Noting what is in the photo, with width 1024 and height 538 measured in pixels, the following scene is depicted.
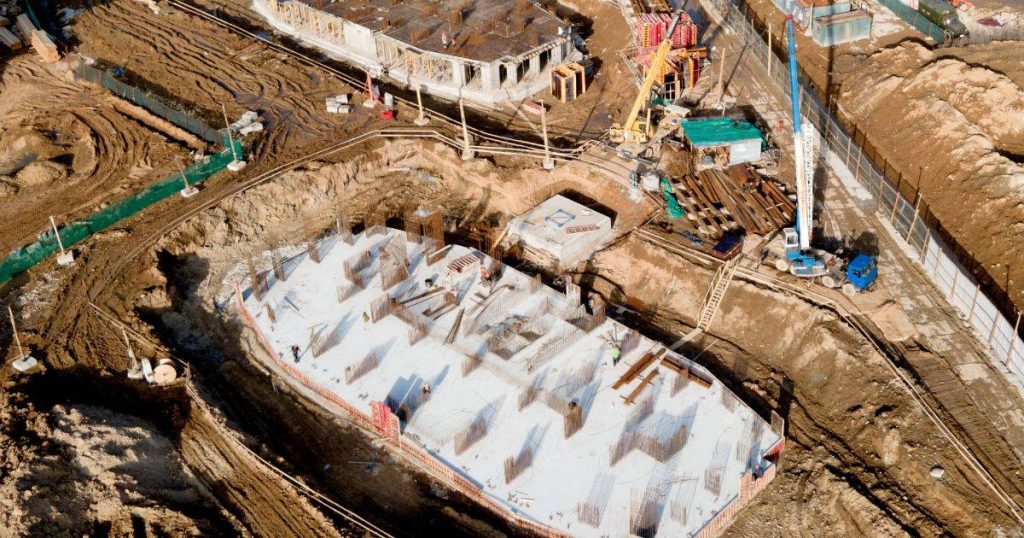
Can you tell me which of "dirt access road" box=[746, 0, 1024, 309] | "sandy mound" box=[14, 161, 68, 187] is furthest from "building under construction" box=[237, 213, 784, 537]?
"sandy mound" box=[14, 161, 68, 187]

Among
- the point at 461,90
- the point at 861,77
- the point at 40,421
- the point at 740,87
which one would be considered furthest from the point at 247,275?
the point at 861,77

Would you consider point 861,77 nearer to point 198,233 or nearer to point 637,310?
point 637,310

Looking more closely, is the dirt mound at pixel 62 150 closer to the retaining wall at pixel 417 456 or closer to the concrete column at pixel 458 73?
the retaining wall at pixel 417 456

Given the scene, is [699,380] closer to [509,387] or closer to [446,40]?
[509,387]

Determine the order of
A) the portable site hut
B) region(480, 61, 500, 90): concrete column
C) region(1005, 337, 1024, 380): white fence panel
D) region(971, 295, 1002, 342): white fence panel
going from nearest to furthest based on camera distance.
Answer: region(1005, 337, 1024, 380): white fence panel → region(971, 295, 1002, 342): white fence panel → the portable site hut → region(480, 61, 500, 90): concrete column

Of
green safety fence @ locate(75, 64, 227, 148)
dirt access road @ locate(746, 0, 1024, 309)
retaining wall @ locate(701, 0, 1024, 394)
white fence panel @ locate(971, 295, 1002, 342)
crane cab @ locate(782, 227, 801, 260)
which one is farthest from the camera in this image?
green safety fence @ locate(75, 64, 227, 148)

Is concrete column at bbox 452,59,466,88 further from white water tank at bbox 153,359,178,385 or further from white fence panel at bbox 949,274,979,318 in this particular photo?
white fence panel at bbox 949,274,979,318

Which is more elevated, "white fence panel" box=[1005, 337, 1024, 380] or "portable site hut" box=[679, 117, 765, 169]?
"portable site hut" box=[679, 117, 765, 169]
